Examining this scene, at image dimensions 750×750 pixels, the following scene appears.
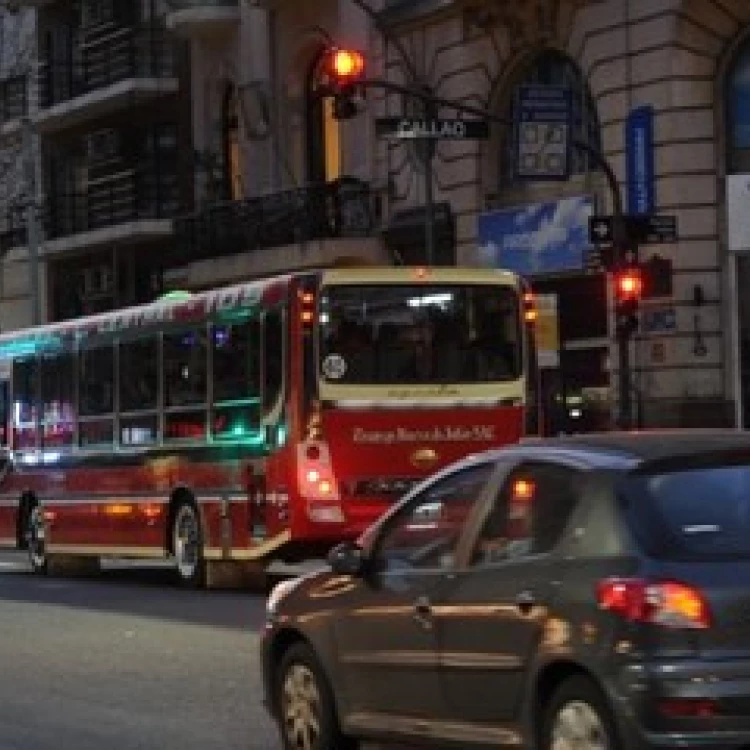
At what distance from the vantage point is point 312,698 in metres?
9.23

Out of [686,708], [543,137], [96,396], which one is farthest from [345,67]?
[686,708]

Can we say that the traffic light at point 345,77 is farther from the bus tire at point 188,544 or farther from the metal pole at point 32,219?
the metal pole at point 32,219

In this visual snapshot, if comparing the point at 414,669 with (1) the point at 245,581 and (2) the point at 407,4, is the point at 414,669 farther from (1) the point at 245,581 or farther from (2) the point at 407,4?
(2) the point at 407,4

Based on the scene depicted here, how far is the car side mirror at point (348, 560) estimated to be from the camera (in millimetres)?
8766

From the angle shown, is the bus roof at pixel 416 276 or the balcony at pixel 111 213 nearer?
the bus roof at pixel 416 276

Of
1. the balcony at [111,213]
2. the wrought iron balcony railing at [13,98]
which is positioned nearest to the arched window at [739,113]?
the balcony at [111,213]

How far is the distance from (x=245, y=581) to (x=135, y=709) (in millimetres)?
9363

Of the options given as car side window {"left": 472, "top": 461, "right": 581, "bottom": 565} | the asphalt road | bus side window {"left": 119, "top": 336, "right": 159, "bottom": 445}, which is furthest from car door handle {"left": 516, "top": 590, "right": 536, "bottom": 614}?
bus side window {"left": 119, "top": 336, "right": 159, "bottom": 445}

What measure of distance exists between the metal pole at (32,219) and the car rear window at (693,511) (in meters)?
39.2

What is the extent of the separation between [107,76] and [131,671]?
33.8 m

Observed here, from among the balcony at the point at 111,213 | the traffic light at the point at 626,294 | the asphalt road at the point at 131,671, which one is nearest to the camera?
the asphalt road at the point at 131,671

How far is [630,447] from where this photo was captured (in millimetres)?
7883

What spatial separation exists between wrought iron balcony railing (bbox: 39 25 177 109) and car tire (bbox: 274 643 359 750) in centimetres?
3518

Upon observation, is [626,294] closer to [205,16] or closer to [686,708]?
[686,708]
